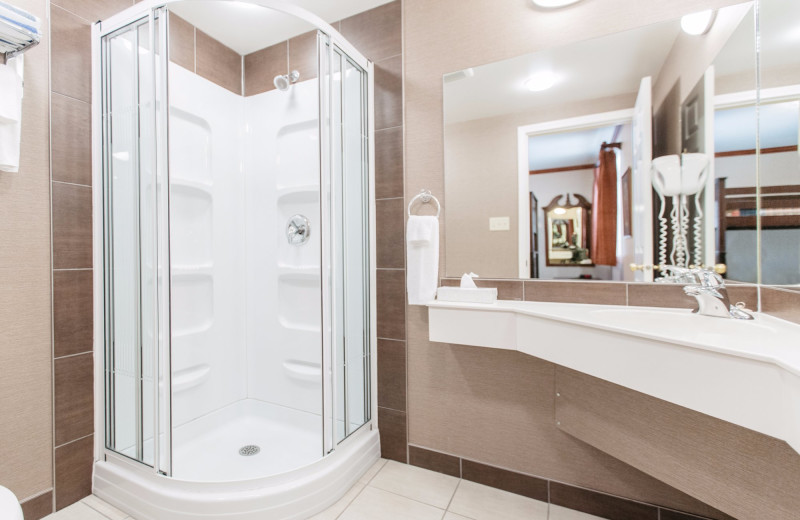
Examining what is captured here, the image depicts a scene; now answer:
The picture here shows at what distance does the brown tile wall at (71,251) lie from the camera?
1.46 metres

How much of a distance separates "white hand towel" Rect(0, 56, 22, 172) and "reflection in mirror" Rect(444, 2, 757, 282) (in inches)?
65.8

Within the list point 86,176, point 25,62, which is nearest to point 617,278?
point 86,176

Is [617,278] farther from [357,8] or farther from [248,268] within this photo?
[248,268]

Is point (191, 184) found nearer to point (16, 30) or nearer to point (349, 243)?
point (16, 30)

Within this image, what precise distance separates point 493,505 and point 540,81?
1867mm

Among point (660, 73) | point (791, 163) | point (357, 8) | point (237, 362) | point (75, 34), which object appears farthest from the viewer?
point (237, 362)

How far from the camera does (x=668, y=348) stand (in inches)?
35.2

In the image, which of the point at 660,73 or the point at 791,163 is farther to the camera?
the point at 660,73

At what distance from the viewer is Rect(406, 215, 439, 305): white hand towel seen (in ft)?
5.43

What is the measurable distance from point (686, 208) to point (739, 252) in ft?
0.74

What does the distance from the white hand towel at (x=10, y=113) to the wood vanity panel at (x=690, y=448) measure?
2.25 metres

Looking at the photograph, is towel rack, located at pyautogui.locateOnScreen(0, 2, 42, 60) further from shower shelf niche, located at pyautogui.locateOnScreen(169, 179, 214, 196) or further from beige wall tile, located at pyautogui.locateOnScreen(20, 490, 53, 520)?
beige wall tile, located at pyautogui.locateOnScreen(20, 490, 53, 520)

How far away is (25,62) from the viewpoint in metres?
1.39

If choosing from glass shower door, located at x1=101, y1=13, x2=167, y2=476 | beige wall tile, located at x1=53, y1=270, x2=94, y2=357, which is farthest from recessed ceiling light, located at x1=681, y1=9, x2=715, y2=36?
beige wall tile, located at x1=53, y1=270, x2=94, y2=357
